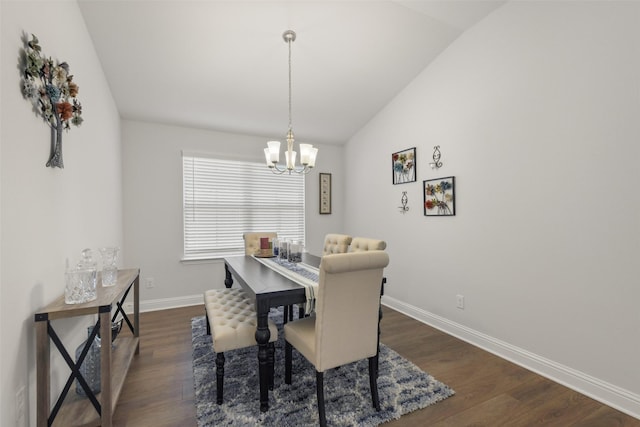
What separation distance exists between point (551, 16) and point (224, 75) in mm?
2866

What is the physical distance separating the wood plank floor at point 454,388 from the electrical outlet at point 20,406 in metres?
0.52

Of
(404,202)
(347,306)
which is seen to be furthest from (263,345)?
(404,202)

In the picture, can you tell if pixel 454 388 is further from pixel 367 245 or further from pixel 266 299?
pixel 266 299

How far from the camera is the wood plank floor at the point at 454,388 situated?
169cm

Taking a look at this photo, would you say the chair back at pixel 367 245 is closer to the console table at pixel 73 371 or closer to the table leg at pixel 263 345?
the table leg at pixel 263 345

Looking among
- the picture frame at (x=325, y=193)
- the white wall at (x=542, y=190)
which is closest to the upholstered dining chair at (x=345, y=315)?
the white wall at (x=542, y=190)

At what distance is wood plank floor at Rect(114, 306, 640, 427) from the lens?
1.69 meters

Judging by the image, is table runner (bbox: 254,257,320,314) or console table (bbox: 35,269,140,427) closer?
console table (bbox: 35,269,140,427)

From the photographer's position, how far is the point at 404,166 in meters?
3.49

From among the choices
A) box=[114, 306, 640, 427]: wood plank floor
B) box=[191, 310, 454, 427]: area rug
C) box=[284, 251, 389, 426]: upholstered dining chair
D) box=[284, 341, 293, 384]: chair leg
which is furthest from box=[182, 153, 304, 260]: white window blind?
box=[284, 251, 389, 426]: upholstered dining chair

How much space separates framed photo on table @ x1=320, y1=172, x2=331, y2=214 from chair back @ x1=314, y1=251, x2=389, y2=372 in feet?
9.71

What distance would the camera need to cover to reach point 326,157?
4648 millimetres

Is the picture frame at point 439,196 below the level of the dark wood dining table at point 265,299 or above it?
above

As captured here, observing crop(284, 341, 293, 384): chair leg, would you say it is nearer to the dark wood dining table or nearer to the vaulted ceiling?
the dark wood dining table
